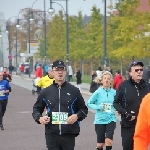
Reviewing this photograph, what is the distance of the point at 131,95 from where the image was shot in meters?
9.47

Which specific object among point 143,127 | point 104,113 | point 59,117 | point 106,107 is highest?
point 143,127

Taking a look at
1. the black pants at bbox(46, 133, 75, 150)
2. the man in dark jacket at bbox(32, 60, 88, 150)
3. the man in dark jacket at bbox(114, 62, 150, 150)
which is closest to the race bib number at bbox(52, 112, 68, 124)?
the man in dark jacket at bbox(32, 60, 88, 150)

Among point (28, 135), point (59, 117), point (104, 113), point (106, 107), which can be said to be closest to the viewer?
point (59, 117)

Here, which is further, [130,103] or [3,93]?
[3,93]

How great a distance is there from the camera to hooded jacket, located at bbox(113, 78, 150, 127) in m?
9.44

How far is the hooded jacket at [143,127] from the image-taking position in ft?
18.1

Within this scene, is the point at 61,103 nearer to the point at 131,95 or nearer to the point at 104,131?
the point at 131,95

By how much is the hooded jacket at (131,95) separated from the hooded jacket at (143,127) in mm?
3838

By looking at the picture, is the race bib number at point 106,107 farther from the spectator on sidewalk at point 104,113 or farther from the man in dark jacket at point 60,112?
the man in dark jacket at point 60,112

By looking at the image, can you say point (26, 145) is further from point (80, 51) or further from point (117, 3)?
point (80, 51)

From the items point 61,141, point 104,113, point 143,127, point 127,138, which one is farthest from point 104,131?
point 143,127

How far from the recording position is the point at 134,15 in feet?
143

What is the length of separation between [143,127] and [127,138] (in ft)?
13.0

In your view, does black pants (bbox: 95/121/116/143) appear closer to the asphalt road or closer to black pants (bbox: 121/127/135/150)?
the asphalt road
